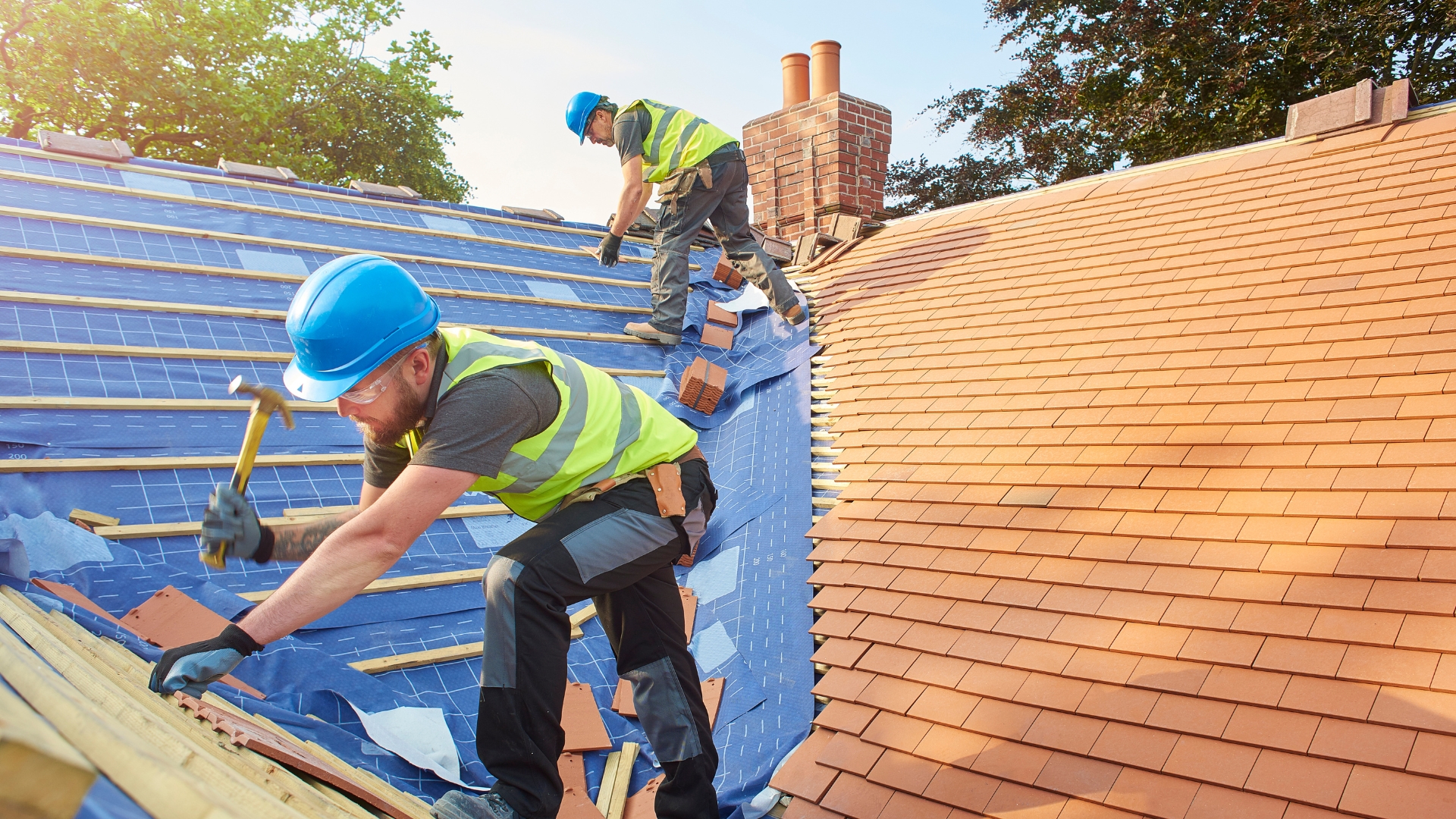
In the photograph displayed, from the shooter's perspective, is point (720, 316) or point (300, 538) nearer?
point (300, 538)

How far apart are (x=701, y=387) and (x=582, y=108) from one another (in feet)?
5.84

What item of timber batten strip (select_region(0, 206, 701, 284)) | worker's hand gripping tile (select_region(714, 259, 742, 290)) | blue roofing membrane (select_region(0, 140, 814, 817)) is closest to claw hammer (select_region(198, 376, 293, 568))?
blue roofing membrane (select_region(0, 140, 814, 817))

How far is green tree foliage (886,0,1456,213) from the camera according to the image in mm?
12508

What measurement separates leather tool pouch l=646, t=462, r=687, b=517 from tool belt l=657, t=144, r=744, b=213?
11.1ft

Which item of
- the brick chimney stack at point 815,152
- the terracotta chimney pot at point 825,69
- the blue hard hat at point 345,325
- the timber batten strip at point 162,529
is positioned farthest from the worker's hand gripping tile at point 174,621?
the terracotta chimney pot at point 825,69

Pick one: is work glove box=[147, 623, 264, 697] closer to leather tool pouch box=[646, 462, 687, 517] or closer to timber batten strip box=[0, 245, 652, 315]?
leather tool pouch box=[646, 462, 687, 517]

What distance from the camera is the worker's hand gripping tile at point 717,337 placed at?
555 cm

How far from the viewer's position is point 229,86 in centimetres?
1922

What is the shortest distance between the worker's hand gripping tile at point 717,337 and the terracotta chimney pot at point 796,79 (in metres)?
3.32

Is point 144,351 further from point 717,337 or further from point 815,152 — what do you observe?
point 815,152

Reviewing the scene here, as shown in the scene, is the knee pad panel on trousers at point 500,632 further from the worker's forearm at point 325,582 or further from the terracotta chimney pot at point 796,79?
the terracotta chimney pot at point 796,79

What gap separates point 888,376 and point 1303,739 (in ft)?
8.89

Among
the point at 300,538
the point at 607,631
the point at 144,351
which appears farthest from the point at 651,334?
the point at 300,538

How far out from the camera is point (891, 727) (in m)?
2.68
